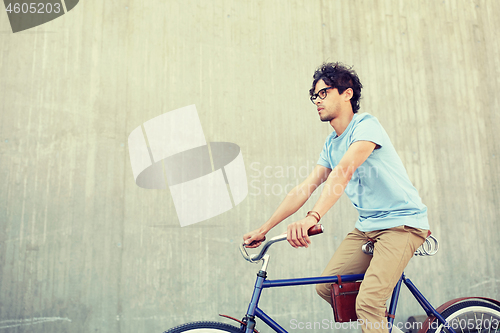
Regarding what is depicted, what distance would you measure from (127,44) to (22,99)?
82cm

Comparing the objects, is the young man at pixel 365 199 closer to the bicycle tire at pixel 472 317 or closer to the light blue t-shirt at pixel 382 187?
the light blue t-shirt at pixel 382 187

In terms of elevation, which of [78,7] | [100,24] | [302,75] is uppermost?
[78,7]

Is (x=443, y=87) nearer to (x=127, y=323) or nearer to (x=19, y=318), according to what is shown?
(x=127, y=323)

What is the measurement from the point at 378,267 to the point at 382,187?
0.31 metres

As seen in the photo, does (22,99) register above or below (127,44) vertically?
below

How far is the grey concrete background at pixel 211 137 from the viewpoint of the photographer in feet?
7.45

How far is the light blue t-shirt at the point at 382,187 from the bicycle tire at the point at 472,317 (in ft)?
1.72

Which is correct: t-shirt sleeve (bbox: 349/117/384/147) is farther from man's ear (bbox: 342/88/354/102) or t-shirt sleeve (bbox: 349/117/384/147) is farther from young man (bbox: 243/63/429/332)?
man's ear (bbox: 342/88/354/102)

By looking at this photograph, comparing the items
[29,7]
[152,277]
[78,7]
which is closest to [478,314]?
[152,277]

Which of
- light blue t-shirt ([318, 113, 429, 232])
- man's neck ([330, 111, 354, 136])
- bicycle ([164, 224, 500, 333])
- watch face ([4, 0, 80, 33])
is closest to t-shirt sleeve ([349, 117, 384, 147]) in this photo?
light blue t-shirt ([318, 113, 429, 232])

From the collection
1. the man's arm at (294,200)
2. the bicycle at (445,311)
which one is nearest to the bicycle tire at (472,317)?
the bicycle at (445,311)

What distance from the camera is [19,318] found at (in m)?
2.17

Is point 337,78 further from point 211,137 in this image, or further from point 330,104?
point 211,137

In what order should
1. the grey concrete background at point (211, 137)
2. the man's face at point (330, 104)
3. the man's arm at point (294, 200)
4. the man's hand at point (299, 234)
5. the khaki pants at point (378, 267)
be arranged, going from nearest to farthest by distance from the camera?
the man's hand at point (299, 234) → the khaki pants at point (378, 267) → the man's arm at point (294, 200) → the man's face at point (330, 104) → the grey concrete background at point (211, 137)
